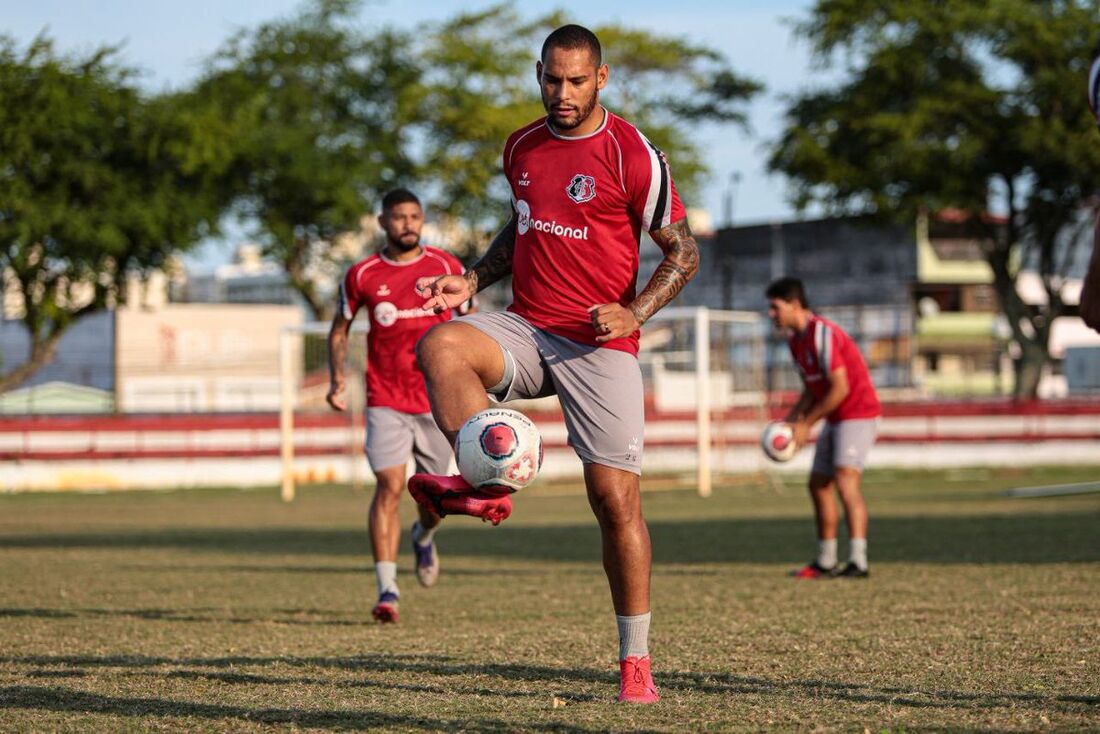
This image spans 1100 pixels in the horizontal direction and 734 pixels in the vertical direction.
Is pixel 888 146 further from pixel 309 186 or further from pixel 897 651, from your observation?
pixel 897 651

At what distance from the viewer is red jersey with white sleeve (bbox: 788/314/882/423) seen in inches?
469

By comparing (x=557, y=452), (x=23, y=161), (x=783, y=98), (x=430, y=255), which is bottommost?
(x=557, y=452)

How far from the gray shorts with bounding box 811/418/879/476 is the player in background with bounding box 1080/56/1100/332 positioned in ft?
22.8

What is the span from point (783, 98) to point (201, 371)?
17.4 metres

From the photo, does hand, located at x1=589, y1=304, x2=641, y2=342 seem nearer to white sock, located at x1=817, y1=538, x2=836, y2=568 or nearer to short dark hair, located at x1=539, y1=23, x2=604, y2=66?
short dark hair, located at x1=539, y1=23, x2=604, y2=66

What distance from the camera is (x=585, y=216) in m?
6.01

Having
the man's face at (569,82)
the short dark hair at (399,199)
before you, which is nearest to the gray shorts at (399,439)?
the short dark hair at (399,199)

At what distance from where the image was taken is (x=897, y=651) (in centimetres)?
753

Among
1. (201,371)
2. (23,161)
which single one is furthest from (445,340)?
(201,371)

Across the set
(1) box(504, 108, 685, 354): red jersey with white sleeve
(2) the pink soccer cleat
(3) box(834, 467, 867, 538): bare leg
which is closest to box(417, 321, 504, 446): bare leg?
(1) box(504, 108, 685, 354): red jersey with white sleeve

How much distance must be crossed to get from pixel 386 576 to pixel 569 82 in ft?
15.1

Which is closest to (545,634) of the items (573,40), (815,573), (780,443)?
(573,40)

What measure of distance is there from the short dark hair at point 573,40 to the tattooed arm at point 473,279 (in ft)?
2.21

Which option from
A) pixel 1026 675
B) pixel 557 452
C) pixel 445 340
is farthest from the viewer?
pixel 557 452
